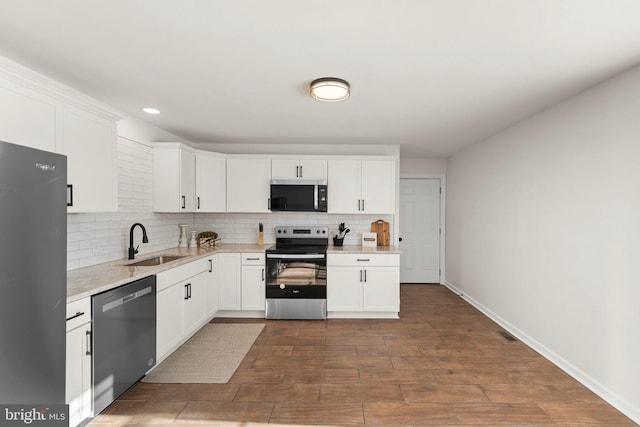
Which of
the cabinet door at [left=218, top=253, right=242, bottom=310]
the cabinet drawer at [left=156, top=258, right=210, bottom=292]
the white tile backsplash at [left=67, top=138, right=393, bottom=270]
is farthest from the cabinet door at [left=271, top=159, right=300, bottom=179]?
the cabinet drawer at [left=156, top=258, right=210, bottom=292]

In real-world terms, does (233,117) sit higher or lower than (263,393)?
higher

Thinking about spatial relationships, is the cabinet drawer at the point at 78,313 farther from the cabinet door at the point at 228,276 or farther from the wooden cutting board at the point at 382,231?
the wooden cutting board at the point at 382,231

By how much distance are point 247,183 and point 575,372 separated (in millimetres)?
3971

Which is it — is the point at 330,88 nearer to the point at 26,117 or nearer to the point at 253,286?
the point at 26,117

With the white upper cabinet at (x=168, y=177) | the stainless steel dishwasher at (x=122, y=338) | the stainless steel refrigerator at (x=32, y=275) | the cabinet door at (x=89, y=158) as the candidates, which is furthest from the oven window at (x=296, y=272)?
the stainless steel refrigerator at (x=32, y=275)

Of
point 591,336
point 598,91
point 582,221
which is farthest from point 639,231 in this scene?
point 598,91

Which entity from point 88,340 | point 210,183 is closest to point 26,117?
point 88,340

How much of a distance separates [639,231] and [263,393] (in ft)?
9.40

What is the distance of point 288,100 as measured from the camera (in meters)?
2.78

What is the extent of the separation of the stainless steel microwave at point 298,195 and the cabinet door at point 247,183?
0.47 ft

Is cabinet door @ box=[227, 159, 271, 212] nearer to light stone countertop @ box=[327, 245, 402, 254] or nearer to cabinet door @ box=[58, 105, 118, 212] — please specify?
light stone countertop @ box=[327, 245, 402, 254]

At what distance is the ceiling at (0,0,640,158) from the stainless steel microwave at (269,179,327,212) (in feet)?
4.03

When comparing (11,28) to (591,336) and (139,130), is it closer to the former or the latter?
(139,130)

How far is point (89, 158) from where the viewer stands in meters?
2.33
